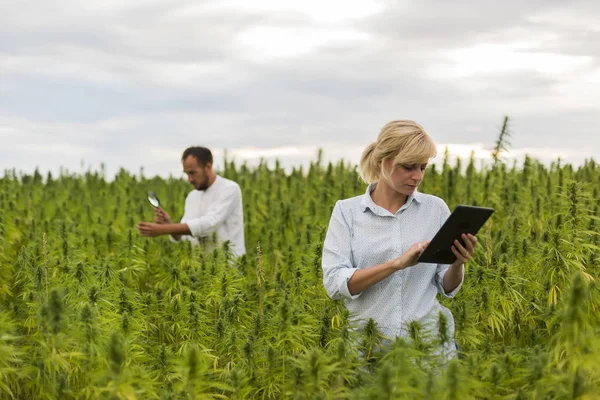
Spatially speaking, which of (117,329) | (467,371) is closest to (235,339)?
(117,329)

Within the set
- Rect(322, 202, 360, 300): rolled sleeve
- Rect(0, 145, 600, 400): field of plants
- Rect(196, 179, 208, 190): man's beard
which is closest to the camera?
Rect(0, 145, 600, 400): field of plants

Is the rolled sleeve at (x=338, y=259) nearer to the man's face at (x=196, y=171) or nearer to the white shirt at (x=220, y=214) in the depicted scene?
the white shirt at (x=220, y=214)

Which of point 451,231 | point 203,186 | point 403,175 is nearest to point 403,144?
point 403,175

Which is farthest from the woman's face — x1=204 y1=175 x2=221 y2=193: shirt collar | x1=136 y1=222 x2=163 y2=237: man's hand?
x1=204 y1=175 x2=221 y2=193: shirt collar

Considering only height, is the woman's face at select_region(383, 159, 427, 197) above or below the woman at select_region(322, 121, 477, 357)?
above

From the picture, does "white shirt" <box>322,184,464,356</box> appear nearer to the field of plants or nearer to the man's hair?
the field of plants

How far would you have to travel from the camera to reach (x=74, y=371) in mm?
4176

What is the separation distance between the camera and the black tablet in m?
3.69

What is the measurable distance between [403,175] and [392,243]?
41 cm

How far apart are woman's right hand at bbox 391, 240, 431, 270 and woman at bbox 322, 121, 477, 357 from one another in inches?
7.4

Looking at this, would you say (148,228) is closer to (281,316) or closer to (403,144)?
(281,316)

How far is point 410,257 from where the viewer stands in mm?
3697

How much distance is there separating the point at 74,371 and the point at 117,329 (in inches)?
16.6

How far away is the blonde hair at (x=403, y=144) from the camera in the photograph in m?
3.87
